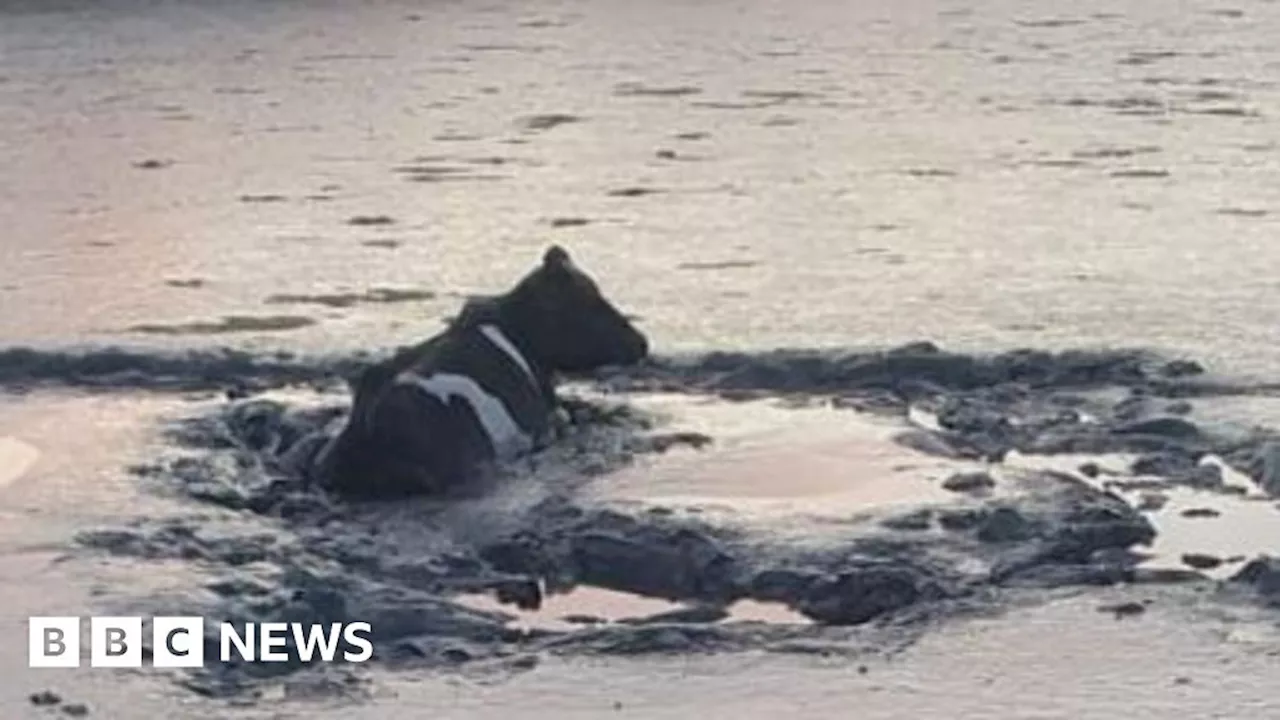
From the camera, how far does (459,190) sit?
1753cm

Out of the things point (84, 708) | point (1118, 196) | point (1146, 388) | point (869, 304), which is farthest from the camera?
point (1118, 196)

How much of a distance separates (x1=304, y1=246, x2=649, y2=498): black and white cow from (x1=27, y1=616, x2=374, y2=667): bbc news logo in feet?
5.87

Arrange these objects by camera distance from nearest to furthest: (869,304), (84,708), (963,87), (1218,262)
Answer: (84,708) < (869,304) < (1218,262) < (963,87)

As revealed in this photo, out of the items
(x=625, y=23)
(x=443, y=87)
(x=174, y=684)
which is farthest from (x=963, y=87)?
(x=174, y=684)

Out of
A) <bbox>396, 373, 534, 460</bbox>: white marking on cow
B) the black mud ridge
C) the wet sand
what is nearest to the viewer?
the wet sand

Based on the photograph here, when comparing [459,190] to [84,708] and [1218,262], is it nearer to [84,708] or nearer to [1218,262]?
[1218,262]

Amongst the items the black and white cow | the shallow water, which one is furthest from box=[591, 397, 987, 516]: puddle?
the shallow water

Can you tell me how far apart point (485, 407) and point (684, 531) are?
1.40 m

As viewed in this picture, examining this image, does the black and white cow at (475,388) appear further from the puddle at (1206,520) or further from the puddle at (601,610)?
the puddle at (1206,520)

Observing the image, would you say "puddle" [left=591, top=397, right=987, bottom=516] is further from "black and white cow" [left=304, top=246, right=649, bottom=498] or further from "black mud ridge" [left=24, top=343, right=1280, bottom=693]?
"black and white cow" [left=304, top=246, right=649, bottom=498]

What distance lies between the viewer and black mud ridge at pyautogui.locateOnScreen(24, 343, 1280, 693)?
7973 millimetres

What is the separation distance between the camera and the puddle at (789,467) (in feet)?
30.8

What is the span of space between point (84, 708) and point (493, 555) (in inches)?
74.9

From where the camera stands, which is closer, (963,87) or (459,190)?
(459,190)
